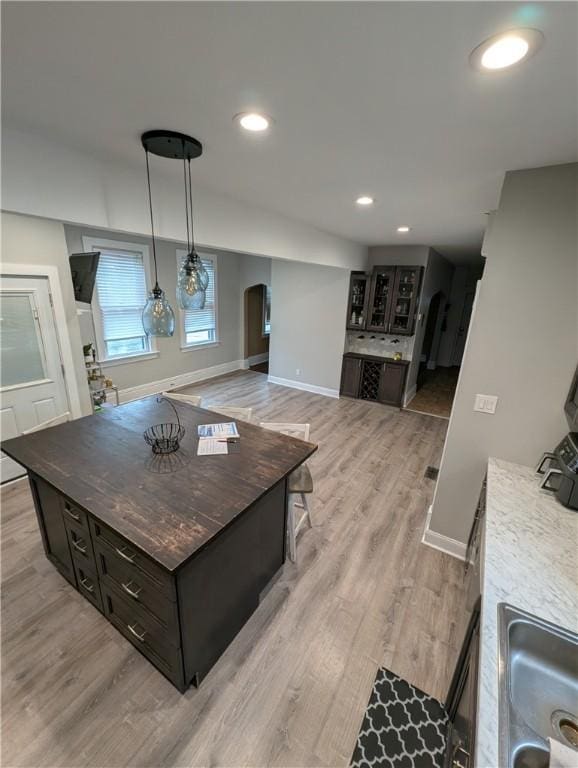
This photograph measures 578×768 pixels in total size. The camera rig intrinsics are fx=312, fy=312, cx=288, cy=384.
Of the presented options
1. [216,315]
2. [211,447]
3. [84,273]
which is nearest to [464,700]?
[211,447]

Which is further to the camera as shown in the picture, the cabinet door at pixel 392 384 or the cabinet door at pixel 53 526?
the cabinet door at pixel 392 384

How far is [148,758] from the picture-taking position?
1.30 meters

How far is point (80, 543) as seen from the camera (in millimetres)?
1741

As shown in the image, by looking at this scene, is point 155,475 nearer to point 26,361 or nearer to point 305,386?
point 26,361

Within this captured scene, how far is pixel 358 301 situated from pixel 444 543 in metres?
3.93

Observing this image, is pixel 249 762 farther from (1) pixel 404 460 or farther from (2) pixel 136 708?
(1) pixel 404 460

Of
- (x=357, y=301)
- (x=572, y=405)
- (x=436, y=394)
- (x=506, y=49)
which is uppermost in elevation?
(x=506, y=49)

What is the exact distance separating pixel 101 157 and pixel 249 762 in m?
3.21

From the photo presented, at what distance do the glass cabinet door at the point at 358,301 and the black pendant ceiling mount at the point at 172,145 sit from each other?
384 centimetres

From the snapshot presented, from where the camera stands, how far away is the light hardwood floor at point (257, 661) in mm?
1346

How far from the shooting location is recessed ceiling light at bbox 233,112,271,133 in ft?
4.43

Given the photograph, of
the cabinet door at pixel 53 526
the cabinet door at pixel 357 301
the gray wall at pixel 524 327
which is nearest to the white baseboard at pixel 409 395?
the cabinet door at pixel 357 301

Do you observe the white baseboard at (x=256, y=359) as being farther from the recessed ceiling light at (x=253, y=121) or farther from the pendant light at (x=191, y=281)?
the recessed ceiling light at (x=253, y=121)

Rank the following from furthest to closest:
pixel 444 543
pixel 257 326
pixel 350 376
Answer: pixel 257 326 < pixel 350 376 < pixel 444 543
